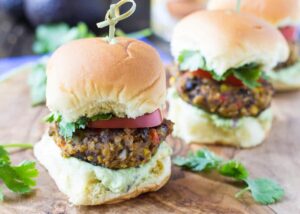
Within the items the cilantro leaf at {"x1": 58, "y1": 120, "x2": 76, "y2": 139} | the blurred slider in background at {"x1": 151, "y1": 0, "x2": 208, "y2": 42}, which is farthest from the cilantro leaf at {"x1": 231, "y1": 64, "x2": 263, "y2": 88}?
the blurred slider in background at {"x1": 151, "y1": 0, "x2": 208, "y2": 42}

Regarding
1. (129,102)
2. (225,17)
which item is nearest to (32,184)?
(129,102)

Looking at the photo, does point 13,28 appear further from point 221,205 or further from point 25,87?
point 221,205

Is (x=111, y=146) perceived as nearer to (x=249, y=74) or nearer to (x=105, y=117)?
(x=105, y=117)

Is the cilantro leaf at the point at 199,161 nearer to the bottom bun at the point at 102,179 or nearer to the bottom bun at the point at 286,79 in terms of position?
the bottom bun at the point at 102,179

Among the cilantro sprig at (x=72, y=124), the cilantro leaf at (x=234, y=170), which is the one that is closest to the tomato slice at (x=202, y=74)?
the cilantro leaf at (x=234, y=170)

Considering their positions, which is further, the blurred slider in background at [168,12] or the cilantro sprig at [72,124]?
the blurred slider in background at [168,12]
